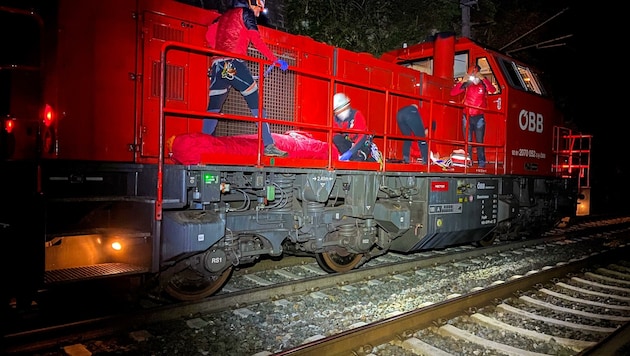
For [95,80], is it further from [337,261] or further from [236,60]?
[337,261]

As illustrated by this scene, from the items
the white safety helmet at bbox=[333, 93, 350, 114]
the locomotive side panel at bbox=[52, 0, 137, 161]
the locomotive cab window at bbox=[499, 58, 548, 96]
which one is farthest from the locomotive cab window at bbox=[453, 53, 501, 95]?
the locomotive side panel at bbox=[52, 0, 137, 161]

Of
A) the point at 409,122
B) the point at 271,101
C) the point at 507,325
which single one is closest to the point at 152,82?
the point at 271,101

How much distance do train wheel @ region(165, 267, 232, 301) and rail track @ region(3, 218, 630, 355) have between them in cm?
16

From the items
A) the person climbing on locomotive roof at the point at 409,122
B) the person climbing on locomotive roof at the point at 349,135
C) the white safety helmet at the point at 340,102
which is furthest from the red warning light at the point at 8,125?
the person climbing on locomotive roof at the point at 409,122

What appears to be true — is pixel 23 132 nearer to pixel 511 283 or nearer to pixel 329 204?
pixel 329 204

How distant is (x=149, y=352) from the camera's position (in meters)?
3.29

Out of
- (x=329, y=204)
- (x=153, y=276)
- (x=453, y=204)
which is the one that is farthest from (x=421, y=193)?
(x=153, y=276)

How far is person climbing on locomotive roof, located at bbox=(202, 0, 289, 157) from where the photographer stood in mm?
4383

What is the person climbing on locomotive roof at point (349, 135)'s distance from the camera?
18.3 feet

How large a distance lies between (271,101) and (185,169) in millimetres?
1741

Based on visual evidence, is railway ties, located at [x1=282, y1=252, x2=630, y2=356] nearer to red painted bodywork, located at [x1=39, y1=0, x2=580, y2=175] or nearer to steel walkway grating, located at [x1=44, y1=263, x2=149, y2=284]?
steel walkway grating, located at [x1=44, y1=263, x2=149, y2=284]

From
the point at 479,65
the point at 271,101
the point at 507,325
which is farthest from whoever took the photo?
the point at 479,65

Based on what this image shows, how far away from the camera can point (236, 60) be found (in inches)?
176

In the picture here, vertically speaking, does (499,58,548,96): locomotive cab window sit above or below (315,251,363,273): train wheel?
above
